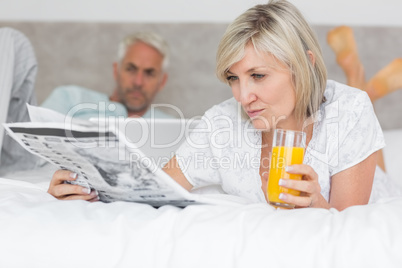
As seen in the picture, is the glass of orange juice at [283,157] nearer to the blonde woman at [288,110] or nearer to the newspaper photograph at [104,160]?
the blonde woman at [288,110]

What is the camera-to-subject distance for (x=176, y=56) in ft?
8.52

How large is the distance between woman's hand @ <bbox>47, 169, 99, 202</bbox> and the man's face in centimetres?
146

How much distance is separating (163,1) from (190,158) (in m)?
1.44

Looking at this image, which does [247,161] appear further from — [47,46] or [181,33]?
[47,46]

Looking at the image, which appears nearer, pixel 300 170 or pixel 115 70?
pixel 300 170

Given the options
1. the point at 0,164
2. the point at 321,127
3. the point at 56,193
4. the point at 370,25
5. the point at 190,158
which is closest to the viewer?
the point at 56,193

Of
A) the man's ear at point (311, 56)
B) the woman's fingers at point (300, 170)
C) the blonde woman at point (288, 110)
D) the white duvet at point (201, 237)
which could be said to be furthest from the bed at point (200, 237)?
the man's ear at point (311, 56)

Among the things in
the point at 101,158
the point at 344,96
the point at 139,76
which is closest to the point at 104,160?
the point at 101,158

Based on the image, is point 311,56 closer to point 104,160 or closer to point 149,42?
point 104,160

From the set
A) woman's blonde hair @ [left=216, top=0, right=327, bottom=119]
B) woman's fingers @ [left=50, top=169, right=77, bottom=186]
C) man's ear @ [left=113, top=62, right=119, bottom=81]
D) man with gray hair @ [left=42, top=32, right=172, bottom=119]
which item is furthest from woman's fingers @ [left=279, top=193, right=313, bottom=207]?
man's ear @ [left=113, top=62, right=119, bottom=81]

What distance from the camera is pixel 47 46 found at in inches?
104

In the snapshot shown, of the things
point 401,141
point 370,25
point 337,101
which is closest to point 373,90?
point 401,141

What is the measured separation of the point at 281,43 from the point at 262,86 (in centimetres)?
12

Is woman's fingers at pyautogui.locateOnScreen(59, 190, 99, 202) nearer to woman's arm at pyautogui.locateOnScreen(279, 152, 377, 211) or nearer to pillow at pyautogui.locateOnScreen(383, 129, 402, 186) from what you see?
woman's arm at pyautogui.locateOnScreen(279, 152, 377, 211)
